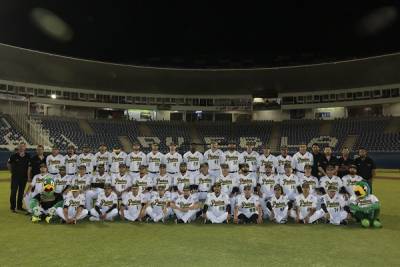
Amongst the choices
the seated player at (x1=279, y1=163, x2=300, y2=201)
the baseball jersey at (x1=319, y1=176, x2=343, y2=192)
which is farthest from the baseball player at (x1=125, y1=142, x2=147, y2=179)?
the baseball jersey at (x1=319, y1=176, x2=343, y2=192)

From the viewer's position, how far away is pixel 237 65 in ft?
161

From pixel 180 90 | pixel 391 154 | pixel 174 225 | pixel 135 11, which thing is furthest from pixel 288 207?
pixel 180 90

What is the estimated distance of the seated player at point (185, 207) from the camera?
1151 cm

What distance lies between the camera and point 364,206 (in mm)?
11062

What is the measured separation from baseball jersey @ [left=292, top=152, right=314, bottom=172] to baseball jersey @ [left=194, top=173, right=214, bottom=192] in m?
3.23

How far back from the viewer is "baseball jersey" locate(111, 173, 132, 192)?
12.9 meters

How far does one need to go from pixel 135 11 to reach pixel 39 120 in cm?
1688

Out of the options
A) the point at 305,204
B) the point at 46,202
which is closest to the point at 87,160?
the point at 46,202

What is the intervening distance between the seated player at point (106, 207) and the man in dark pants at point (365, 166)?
26.7ft

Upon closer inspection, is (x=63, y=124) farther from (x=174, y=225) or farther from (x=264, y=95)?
(x=174, y=225)

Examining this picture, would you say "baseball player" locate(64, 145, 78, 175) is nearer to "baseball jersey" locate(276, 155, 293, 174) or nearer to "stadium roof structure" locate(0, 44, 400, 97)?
"baseball jersey" locate(276, 155, 293, 174)

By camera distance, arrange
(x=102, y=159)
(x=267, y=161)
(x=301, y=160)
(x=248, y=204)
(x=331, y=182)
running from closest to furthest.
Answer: (x=248, y=204), (x=331, y=182), (x=301, y=160), (x=267, y=161), (x=102, y=159)

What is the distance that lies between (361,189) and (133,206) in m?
7.04

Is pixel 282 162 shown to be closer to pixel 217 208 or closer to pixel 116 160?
pixel 217 208
